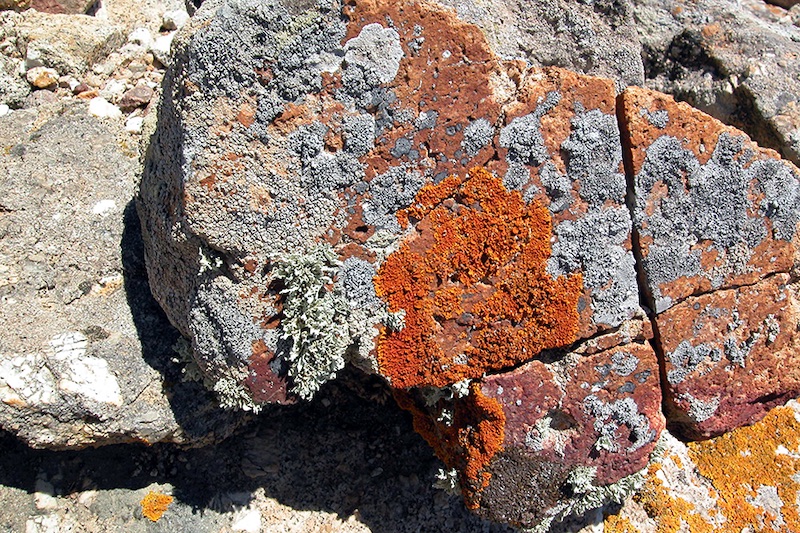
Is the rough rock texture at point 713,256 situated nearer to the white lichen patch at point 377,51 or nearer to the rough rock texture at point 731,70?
the rough rock texture at point 731,70

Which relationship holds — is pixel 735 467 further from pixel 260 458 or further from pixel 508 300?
pixel 260 458

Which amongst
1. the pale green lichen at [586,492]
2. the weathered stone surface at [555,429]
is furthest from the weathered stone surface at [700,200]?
the pale green lichen at [586,492]

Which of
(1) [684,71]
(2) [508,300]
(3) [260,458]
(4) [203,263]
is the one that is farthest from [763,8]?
(3) [260,458]

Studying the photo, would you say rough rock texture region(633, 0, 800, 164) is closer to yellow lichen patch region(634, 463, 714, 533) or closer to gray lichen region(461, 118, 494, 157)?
gray lichen region(461, 118, 494, 157)

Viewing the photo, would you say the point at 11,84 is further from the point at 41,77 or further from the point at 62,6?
the point at 62,6

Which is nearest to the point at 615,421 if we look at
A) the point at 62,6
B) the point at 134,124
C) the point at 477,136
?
the point at 477,136
